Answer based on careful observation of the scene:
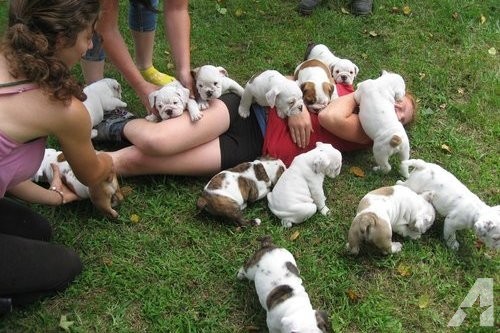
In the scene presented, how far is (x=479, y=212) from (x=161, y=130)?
233 centimetres

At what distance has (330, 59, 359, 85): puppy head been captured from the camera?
183 inches

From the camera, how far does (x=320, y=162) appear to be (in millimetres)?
3797

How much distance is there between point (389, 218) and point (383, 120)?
0.90 metres

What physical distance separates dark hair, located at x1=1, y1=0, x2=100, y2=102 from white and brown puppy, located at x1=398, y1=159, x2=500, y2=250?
8.47 ft

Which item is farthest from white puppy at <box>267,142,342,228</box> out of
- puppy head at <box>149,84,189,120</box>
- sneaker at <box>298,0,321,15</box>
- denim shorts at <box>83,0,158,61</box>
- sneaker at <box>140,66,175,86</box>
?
sneaker at <box>298,0,321,15</box>

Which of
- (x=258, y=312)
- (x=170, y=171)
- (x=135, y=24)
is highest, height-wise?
(x=135, y=24)

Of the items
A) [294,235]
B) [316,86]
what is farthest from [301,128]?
[294,235]

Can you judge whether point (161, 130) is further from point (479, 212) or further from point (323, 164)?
point (479, 212)

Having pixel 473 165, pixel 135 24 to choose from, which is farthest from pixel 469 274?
pixel 135 24

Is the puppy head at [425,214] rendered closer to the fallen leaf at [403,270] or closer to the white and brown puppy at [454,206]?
the white and brown puppy at [454,206]

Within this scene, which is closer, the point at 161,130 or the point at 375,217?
the point at 375,217

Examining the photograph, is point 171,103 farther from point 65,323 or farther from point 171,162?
point 65,323

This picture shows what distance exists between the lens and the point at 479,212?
3574 millimetres

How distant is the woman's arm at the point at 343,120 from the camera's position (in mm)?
4184
